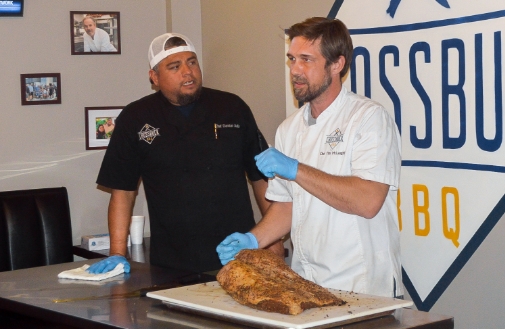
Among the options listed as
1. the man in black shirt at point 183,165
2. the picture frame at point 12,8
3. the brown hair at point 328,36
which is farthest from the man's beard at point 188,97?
the picture frame at point 12,8

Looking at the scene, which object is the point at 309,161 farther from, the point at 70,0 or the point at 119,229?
the point at 70,0

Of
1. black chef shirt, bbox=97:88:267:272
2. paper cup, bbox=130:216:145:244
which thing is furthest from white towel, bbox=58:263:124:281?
paper cup, bbox=130:216:145:244

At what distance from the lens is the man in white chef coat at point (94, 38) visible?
149 inches

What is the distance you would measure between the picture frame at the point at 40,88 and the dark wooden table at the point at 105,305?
1.61 m

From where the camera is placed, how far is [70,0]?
374cm

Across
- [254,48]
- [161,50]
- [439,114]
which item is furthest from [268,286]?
[254,48]

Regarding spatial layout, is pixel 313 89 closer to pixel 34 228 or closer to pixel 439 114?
pixel 439 114

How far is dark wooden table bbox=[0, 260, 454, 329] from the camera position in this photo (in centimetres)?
152

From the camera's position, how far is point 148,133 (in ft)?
8.98

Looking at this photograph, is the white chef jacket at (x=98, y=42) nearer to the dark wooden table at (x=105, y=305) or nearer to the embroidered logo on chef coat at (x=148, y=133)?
the embroidered logo on chef coat at (x=148, y=133)

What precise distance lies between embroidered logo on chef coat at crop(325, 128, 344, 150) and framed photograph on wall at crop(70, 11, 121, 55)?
2072mm

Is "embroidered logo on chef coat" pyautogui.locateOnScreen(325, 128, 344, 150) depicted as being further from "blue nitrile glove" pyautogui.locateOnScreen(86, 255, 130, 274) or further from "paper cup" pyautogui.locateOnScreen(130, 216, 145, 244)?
"paper cup" pyautogui.locateOnScreen(130, 216, 145, 244)

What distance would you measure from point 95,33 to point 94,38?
29 millimetres

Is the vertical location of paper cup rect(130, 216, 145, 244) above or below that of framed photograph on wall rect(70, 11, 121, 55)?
below
